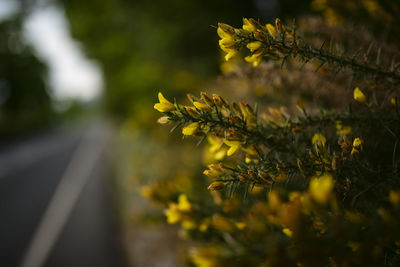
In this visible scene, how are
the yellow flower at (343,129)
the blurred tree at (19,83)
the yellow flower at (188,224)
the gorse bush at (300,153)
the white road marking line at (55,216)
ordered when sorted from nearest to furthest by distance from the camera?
the gorse bush at (300,153) < the yellow flower at (343,129) < the yellow flower at (188,224) < the white road marking line at (55,216) < the blurred tree at (19,83)

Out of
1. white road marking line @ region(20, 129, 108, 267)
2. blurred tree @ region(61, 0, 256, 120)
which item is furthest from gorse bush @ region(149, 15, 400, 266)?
white road marking line @ region(20, 129, 108, 267)

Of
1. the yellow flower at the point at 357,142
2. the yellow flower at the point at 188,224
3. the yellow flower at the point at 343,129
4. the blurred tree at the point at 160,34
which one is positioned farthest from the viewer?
the blurred tree at the point at 160,34

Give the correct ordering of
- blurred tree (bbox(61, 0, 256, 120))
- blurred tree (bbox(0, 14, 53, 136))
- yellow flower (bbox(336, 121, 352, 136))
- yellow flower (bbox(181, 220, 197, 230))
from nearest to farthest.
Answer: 1. yellow flower (bbox(336, 121, 352, 136))
2. yellow flower (bbox(181, 220, 197, 230))
3. blurred tree (bbox(61, 0, 256, 120))
4. blurred tree (bbox(0, 14, 53, 136))

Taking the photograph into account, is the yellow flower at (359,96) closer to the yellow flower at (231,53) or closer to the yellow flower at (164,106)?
the yellow flower at (231,53)

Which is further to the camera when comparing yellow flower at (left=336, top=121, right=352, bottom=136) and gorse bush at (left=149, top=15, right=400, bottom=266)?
yellow flower at (left=336, top=121, right=352, bottom=136)

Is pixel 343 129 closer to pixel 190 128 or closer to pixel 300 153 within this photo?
pixel 300 153

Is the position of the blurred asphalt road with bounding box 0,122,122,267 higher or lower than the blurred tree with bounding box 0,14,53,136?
lower

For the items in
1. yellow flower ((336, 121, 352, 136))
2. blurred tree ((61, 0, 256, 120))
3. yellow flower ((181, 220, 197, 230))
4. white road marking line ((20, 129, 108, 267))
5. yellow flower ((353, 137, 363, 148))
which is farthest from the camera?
white road marking line ((20, 129, 108, 267))

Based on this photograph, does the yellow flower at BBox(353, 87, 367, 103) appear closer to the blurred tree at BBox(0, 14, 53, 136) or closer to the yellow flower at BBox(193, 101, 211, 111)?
the yellow flower at BBox(193, 101, 211, 111)

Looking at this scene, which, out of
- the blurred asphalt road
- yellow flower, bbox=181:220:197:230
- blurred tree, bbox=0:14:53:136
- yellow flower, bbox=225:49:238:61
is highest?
blurred tree, bbox=0:14:53:136

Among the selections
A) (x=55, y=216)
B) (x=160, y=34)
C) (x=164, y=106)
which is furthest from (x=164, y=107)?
(x=55, y=216)

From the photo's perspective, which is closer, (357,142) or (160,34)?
(357,142)

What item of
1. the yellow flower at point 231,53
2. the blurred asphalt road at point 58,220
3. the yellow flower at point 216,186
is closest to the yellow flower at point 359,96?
the yellow flower at point 231,53

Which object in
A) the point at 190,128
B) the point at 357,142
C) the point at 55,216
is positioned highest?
the point at 55,216
